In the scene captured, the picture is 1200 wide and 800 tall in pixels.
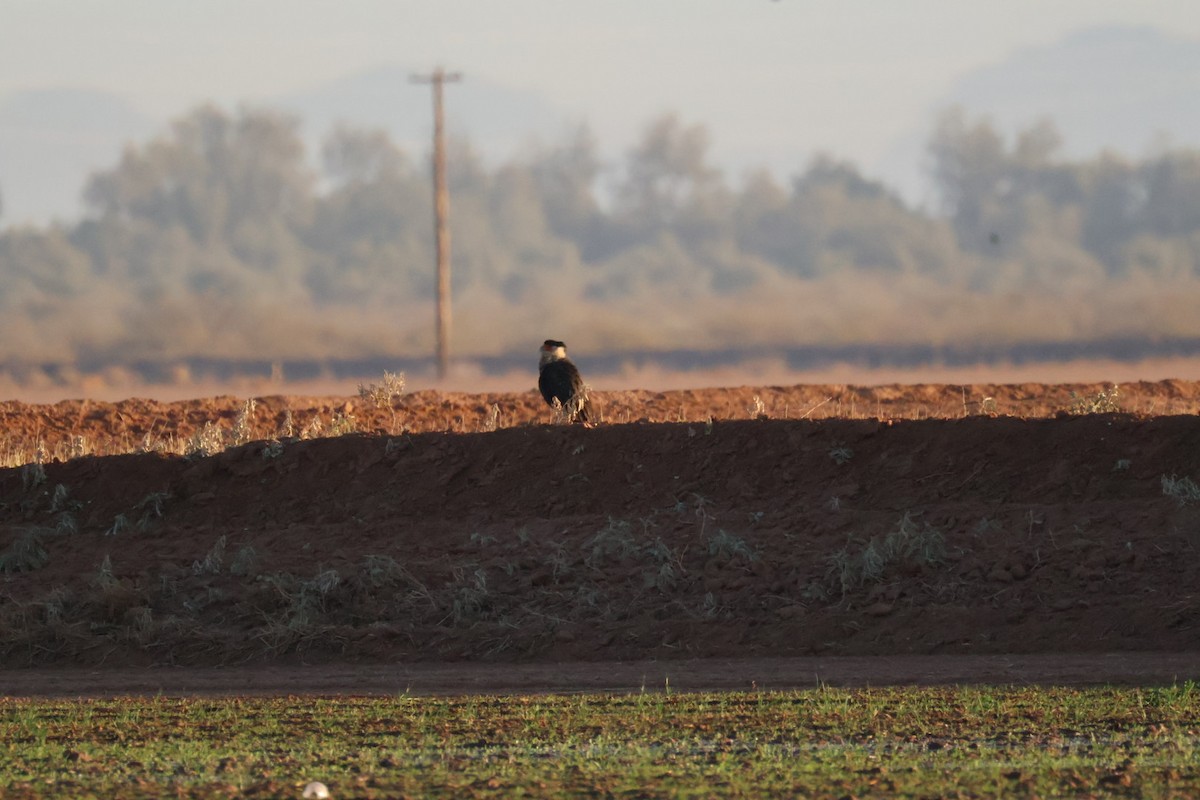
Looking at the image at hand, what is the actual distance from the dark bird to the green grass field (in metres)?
10.6

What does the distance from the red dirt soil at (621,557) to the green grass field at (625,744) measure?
1497mm

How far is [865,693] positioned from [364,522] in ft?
29.7

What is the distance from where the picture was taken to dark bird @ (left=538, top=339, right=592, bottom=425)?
22172 millimetres

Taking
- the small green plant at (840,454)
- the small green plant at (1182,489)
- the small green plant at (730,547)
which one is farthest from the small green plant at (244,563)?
the small green plant at (1182,489)

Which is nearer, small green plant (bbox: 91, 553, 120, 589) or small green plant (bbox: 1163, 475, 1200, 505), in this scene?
small green plant (bbox: 91, 553, 120, 589)

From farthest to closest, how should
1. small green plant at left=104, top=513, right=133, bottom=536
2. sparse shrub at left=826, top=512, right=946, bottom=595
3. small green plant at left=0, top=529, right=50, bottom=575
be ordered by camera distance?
1. small green plant at left=104, top=513, right=133, bottom=536
2. small green plant at left=0, top=529, right=50, bottom=575
3. sparse shrub at left=826, top=512, right=946, bottom=595

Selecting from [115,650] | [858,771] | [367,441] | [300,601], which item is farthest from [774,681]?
[367,441]

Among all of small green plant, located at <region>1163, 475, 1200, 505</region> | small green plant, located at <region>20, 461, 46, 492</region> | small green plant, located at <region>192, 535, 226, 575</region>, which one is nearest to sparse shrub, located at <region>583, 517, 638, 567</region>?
small green plant, located at <region>192, 535, 226, 575</region>

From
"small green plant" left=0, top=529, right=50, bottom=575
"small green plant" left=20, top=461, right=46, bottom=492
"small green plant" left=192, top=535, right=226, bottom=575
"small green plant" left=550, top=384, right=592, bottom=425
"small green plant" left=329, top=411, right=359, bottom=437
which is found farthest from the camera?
"small green plant" left=329, top=411, right=359, bottom=437

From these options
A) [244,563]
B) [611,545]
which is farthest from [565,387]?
[244,563]

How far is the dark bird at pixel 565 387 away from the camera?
72.7 ft

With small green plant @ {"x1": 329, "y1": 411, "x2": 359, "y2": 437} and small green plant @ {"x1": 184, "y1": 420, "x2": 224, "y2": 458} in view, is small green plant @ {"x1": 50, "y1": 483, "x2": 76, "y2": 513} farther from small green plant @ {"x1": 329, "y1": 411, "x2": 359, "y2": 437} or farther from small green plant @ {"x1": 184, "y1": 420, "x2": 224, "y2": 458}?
small green plant @ {"x1": 329, "y1": 411, "x2": 359, "y2": 437}

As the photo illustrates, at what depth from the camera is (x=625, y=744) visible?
373 inches

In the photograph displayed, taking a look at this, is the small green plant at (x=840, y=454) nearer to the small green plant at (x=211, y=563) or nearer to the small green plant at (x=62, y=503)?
the small green plant at (x=211, y=563)
